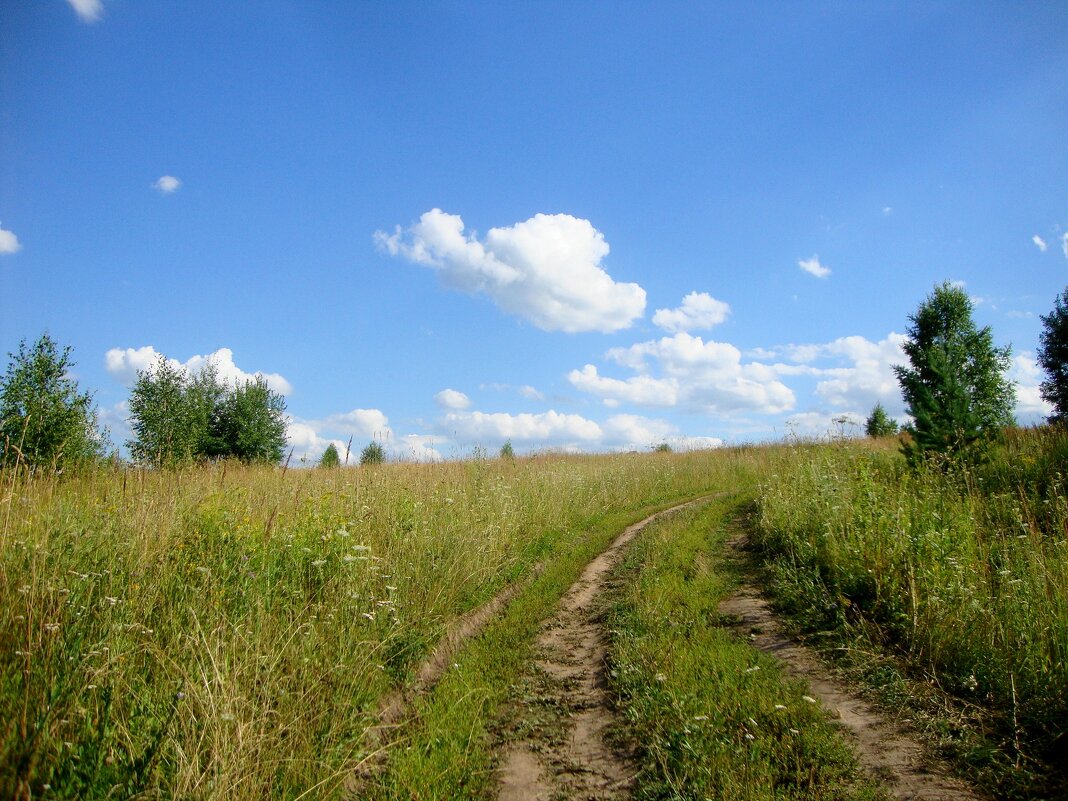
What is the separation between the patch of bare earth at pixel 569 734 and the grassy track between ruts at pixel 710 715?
0.18 meters

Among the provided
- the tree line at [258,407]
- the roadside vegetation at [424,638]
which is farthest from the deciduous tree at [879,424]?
the roadside vegetation at [424,638]

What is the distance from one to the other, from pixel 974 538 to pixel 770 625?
3.73m

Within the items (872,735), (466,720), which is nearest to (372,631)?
(466,720)

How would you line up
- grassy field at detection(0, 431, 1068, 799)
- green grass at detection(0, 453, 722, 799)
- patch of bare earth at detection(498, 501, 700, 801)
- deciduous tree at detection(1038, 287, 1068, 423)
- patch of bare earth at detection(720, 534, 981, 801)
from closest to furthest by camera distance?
green grass at detection(0, 453, 722, 799) → grassy field at detection(0, 431, 1068, 799) → patch of bare earth at detection(720, 534, 981, 801) → patch of bare earth at detection(498, 501, 700, 801) → deciduous tree at detection(1038, 287, 1068, 423)

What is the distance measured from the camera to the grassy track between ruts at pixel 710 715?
11.2ft

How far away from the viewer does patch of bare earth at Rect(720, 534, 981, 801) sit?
340cm

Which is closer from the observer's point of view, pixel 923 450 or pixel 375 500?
pixel 375 500

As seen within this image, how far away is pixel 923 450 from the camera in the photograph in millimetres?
11766

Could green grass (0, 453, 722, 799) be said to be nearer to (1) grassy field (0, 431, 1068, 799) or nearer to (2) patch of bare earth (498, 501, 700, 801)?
(1) grassy field (0, 431, 1068, 799)

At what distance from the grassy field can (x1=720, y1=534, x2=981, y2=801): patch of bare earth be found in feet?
0.92

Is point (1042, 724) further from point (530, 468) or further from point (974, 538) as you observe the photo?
point (530, 468)

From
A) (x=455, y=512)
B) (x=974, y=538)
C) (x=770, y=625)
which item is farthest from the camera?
(x=455, y=512)

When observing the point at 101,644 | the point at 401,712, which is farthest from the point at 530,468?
the point at 101,644

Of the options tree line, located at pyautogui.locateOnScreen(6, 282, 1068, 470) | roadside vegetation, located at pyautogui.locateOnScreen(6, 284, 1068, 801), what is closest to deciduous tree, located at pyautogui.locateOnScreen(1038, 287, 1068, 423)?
tree line, located at pyautogui.locateOnScreen(6, 282, 1068, 470)
